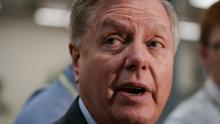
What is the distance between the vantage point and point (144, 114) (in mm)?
1757

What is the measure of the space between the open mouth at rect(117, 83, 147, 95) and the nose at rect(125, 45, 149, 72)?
5cm

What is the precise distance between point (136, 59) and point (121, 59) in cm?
6

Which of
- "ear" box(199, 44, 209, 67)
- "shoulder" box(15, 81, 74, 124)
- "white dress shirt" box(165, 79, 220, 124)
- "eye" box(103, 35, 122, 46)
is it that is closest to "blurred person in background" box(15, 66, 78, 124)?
"shoulder" box(15, 81, 74, 124)

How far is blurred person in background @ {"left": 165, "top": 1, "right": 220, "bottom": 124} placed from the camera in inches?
112

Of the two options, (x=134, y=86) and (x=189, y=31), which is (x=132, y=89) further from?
(x=189, y=31)

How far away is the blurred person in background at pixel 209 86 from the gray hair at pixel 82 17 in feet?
3.19

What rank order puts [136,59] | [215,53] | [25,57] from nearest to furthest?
[136,59] < [215,53] < [25,57]

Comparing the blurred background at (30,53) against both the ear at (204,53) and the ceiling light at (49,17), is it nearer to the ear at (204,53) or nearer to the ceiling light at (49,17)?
the ceiling light at (49,17)

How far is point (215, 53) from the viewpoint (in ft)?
9.52

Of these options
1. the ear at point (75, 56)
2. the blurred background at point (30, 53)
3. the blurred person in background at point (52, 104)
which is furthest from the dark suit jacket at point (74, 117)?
the blurred background at point (30, 53)

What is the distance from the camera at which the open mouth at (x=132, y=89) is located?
1.73 metres

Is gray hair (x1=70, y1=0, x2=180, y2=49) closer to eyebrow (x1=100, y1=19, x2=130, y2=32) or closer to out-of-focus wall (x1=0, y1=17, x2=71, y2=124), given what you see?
eyebrow (x1=100, y1=19, x2=130, y2=32)

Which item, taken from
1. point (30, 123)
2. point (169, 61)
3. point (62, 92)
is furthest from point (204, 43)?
point (169, 61)

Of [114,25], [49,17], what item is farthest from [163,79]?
[49,17]
